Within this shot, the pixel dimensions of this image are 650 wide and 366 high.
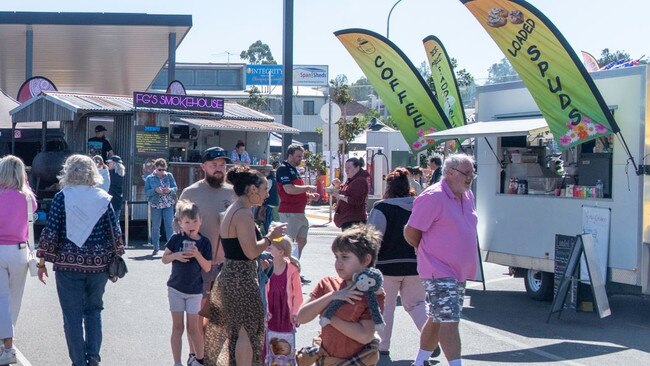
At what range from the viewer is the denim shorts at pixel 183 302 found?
23.7ft

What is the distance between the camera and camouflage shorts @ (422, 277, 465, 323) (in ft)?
23.0

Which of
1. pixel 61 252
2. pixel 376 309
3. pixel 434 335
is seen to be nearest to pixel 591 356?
pixel 434 335

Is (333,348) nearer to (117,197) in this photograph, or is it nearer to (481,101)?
(481,101)

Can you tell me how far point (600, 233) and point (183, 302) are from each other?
5485 millimetres

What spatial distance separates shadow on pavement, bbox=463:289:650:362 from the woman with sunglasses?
5.50m

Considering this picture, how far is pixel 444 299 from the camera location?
7.00 metres

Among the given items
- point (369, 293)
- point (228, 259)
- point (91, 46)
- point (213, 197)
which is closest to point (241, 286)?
point (228, 259)

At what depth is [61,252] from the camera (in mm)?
7105

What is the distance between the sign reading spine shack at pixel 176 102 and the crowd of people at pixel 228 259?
1078 cm

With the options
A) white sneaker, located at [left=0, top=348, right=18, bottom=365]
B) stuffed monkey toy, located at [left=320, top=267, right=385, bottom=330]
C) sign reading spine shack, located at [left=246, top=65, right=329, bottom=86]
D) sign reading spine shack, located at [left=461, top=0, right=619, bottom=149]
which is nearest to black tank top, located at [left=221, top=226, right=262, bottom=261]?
stuffed monkey toy, located at [left=320, top=267, right=385, bottom=330]

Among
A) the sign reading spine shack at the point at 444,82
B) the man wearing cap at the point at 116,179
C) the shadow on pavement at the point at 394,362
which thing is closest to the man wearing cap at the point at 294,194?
the shadow on pavement at the point at 394,362

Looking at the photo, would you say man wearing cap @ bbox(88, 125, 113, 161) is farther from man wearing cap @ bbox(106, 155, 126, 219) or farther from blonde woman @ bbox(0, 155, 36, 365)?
blonde woman @ bbox(0, 155, 36, 365)

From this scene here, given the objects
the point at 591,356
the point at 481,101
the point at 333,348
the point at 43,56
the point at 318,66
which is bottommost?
the point at 591,356

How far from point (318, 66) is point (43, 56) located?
6988cm
